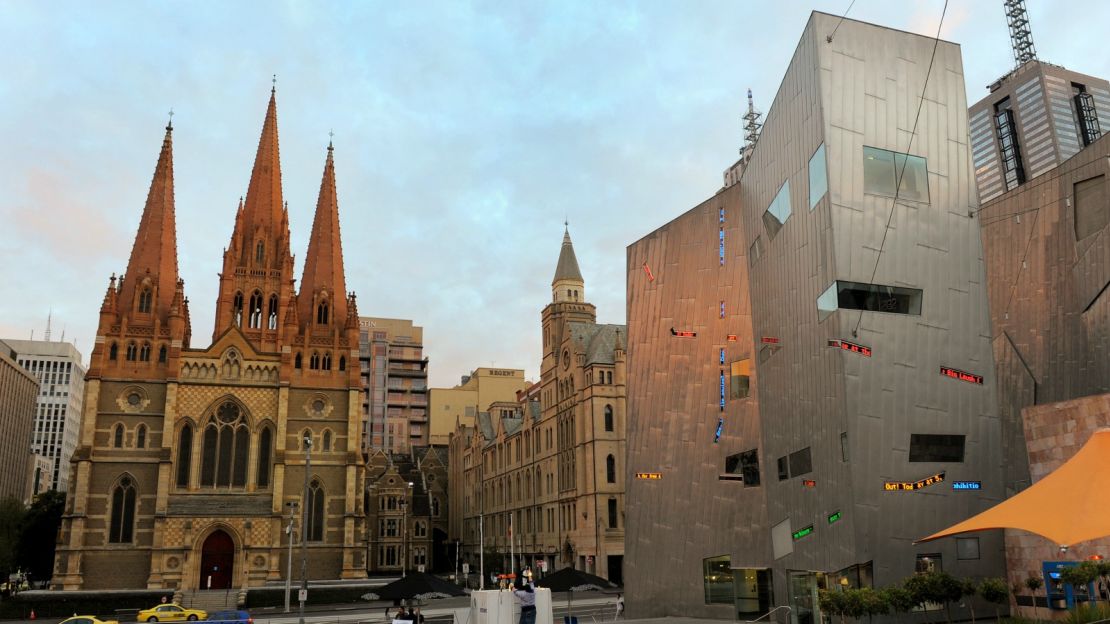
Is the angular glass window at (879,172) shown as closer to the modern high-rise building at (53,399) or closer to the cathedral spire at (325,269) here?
the cathedral spire at (325,269)

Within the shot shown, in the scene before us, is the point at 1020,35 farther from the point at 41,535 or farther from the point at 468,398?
the point at 41,535

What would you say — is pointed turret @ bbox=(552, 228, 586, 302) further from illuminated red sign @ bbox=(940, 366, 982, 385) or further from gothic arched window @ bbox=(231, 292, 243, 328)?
illuminated red sign @ bbox=(940, 366, 982, 385)

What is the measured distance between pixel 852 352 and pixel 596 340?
150 feet

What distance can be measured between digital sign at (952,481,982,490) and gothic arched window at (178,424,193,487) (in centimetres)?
5086

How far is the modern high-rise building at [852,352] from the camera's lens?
80.9 feet

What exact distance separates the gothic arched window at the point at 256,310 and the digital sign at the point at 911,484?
176ft

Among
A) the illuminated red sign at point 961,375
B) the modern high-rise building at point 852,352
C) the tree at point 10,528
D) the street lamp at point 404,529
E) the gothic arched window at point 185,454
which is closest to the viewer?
the modern high-rise building at point 852,352

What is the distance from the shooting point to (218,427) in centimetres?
6075

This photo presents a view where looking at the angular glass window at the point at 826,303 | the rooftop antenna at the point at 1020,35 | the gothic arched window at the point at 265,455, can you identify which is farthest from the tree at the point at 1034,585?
the rooftop antenna at the point at 1020,35

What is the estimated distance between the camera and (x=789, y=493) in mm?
27812

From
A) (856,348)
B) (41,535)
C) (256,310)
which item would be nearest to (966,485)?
(856,348)

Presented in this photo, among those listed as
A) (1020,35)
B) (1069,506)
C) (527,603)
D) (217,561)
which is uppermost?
(1020,35)

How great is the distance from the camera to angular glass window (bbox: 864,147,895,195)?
85.7 ft

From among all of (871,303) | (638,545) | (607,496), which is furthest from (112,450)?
(871,303)
